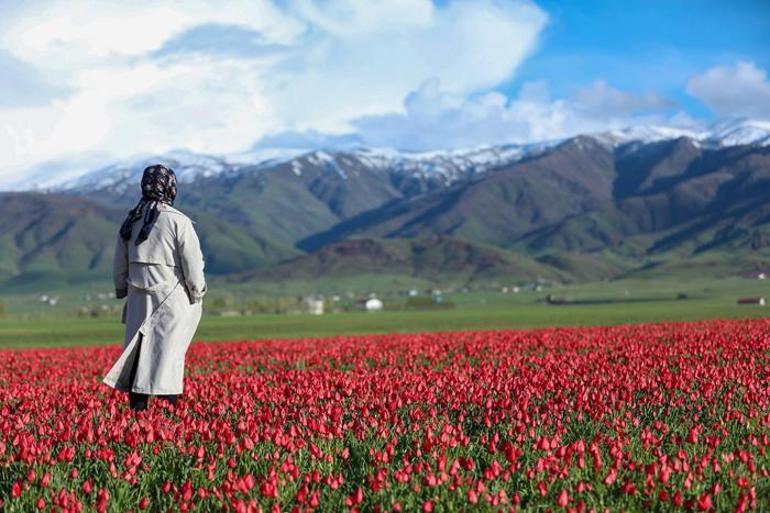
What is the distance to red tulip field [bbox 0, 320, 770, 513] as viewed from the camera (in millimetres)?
7492

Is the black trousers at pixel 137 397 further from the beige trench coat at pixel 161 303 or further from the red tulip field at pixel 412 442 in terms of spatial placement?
the red tulip field at pixel 412 442

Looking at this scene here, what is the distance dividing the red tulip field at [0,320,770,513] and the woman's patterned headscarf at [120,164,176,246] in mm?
2132

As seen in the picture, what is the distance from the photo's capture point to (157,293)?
11.7m

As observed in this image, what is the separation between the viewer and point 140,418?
10.5 meters

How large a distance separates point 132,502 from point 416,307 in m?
148

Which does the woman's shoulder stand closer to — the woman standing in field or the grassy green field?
the woman standing in field

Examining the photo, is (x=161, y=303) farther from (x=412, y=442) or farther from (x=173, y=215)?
(x=412, y=442)

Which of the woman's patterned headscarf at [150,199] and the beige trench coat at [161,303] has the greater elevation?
the woman's patterned headscarf at [150,199]

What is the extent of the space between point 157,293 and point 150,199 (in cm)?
114

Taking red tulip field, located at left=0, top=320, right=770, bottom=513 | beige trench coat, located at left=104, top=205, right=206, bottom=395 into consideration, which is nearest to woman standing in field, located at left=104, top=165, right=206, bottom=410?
beige trench coat, located at left=104, top=205, right=206, bottom=395

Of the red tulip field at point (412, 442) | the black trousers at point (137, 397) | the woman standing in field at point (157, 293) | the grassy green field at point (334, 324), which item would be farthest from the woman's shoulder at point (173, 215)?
the grassy green field at point (334, 324)

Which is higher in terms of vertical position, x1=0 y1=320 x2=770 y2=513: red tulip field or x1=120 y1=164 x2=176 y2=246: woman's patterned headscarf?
x1=120 y1=164 x2=176 y2=246: woman's patterned headscarf

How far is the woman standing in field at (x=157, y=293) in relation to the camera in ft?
38.0

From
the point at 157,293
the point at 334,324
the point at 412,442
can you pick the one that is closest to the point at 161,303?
the point at 157,293
